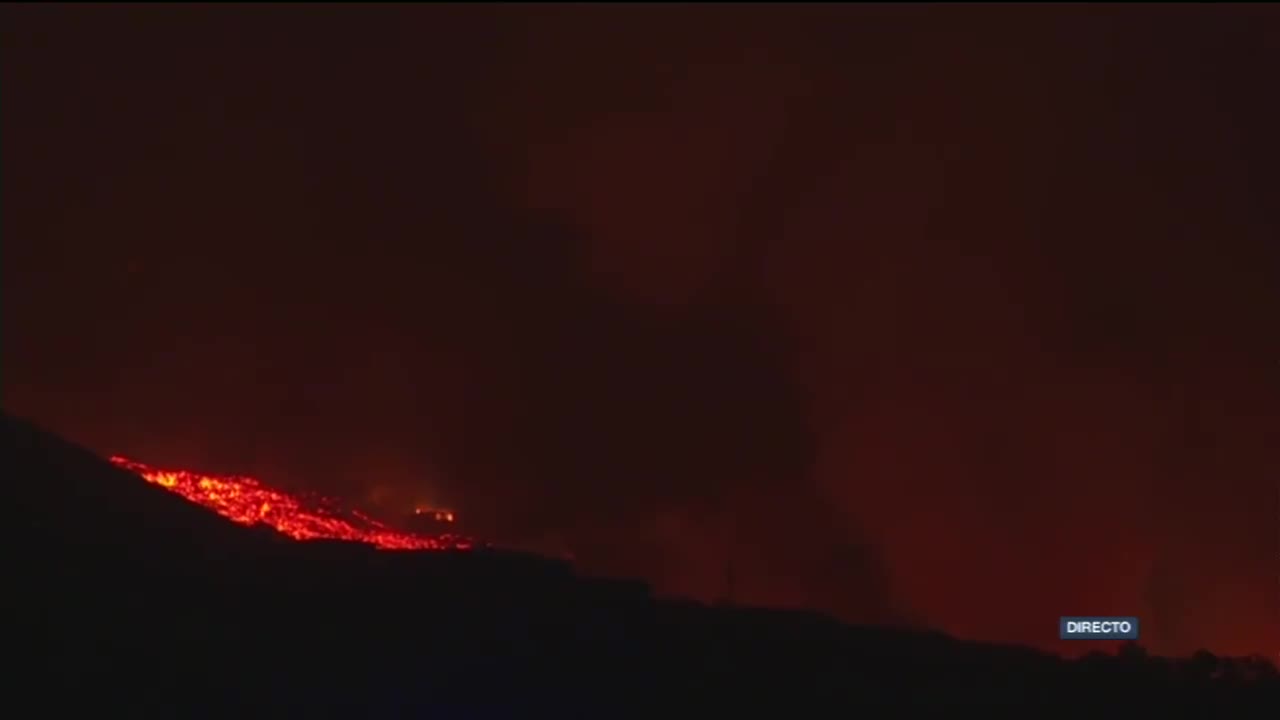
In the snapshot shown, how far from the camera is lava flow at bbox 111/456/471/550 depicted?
32.5 meters

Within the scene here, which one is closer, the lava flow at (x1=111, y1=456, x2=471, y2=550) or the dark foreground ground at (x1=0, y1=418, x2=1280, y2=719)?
the dark foreground ground at (x1=0, y1=418, x2=1280, y2=719)

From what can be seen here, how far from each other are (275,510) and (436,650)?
40.1 ft

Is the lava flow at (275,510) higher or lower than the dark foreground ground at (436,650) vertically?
higher

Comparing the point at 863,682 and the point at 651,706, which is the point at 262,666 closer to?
the point at 651,706

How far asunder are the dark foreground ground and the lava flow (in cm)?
457

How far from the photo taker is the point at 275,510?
3444cm

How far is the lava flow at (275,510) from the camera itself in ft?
107

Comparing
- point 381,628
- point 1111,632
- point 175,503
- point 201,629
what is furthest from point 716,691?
point 1111,632

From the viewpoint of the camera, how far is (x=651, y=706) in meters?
22.8

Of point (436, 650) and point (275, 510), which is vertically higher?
point (275, 510)

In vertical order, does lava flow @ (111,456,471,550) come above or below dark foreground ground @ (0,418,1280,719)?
above

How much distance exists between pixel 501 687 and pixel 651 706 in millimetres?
1807

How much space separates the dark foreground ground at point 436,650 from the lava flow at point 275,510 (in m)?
4.57

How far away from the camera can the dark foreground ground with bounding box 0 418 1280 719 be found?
2197cm
